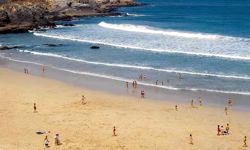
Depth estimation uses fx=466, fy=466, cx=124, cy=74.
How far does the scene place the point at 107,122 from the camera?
30.5m

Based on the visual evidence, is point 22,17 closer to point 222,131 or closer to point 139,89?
point 139,89

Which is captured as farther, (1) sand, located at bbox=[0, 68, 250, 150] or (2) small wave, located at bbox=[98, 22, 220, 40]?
(2) small wave, located at bbox=[98, 22, 220, 40]

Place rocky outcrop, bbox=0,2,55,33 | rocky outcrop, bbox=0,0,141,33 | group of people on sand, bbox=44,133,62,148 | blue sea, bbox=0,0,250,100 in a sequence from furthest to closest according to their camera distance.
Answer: rocky outcrop, bbox=0,0,141,33, rocky outcrop, bbox=0,2,55,33, blue sea, bbox=0,0,250,100, group of people on sand, bbox=44,133,62,148

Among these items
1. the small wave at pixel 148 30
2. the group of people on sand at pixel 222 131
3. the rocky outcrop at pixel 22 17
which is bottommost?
the group of people on sand at pixel 222 131

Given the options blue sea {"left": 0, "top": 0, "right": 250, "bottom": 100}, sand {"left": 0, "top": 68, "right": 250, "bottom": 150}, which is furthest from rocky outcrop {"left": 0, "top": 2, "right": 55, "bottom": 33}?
sand {"left": 0, "top": 68, "right": 250, "bottom": 150}

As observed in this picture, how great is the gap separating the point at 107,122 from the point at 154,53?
2408cm

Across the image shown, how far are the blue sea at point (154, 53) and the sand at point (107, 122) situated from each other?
5.72 metres

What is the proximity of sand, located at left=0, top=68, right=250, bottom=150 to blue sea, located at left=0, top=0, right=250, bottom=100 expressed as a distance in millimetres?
5718

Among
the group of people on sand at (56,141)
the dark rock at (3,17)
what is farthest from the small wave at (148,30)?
the group of people on sand at (56,141)

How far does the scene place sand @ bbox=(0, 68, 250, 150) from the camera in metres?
27.1

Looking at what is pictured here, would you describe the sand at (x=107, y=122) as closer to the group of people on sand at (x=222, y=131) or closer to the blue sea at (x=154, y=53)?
the group of people on sand at (x=222, y=131)

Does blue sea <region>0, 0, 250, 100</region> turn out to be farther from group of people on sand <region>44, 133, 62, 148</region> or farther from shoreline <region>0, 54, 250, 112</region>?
group of people on sand <region>44, 133, 62, 148</region>

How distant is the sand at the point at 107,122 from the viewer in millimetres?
27078

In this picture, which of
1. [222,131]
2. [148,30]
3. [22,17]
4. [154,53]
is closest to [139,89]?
[222,131]
